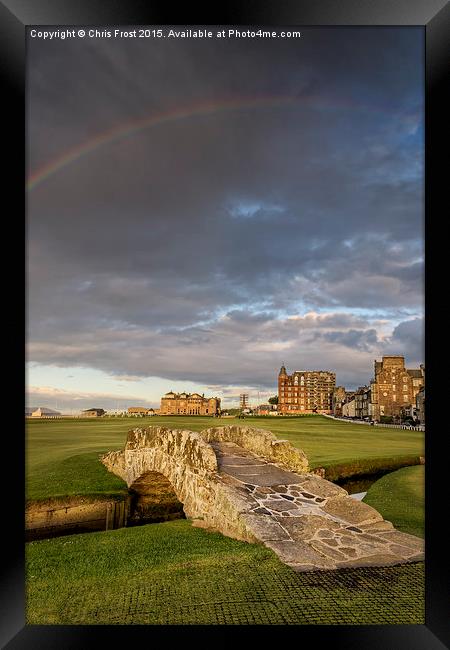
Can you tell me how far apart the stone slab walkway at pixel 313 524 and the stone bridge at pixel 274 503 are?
1cm

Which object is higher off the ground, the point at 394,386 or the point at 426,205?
the point at 426,205

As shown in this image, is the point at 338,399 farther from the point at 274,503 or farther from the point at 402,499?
the point at 274,503

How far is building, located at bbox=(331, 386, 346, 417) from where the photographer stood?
3022cm

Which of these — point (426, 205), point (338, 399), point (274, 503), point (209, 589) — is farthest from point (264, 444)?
point (338, 399)

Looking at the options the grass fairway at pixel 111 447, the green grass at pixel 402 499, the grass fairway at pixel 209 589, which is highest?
the grass fairway at pixel 209 589

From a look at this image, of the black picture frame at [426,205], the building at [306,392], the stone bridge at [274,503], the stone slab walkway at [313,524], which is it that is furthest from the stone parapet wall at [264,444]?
the building at [306,392]

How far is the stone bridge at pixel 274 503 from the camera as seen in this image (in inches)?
230

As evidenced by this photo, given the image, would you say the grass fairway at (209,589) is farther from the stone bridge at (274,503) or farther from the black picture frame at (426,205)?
the black picture frame at (426,205)

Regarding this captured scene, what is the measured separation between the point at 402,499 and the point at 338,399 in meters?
20.8

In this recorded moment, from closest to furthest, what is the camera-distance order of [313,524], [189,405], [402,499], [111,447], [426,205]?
1. [426,205]
2. [313,524]
3. [402,499]
4. [111,447]
5. [189,405]

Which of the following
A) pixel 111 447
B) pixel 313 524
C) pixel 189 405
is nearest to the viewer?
pixel 313 524

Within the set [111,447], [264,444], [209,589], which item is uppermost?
[264,444]

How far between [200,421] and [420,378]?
515 inches

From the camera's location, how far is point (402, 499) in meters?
10.3
